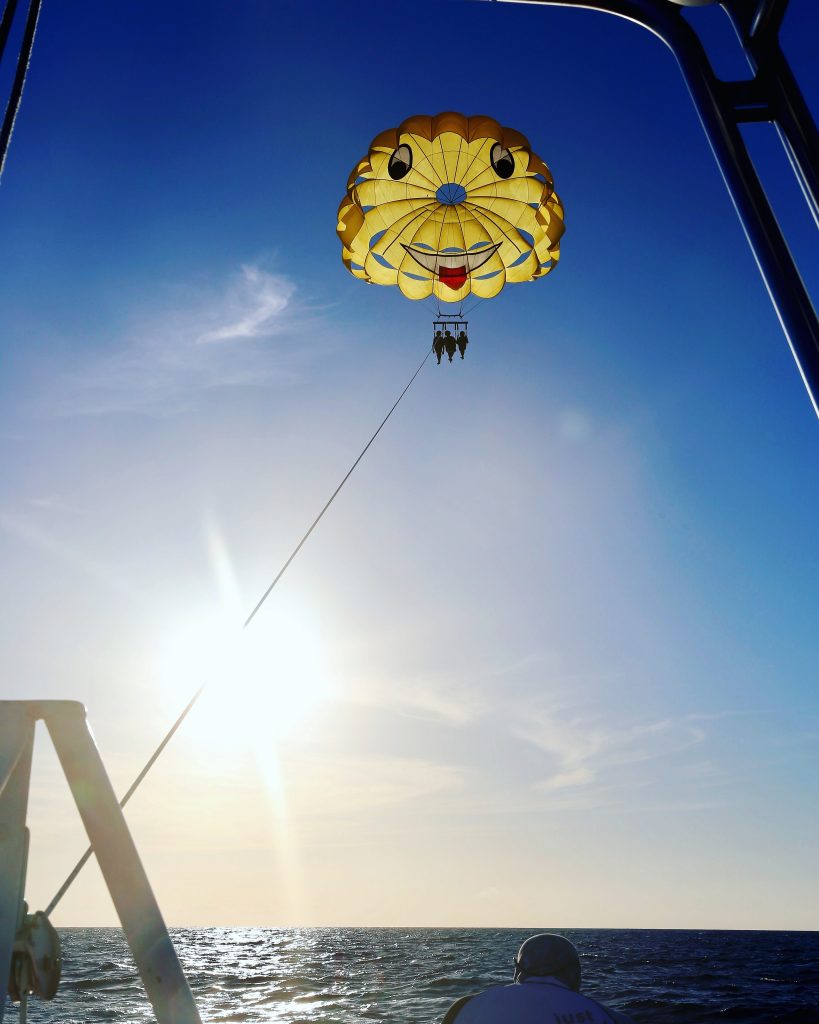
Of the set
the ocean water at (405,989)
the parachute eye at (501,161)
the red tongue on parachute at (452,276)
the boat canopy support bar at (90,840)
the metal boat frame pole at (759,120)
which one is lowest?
the ocean water at (405,989)

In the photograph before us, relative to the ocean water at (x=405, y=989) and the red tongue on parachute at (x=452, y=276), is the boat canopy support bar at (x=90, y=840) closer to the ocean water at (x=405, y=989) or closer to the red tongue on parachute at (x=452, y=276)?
the red tongue on parachute at (x=452, y=276)

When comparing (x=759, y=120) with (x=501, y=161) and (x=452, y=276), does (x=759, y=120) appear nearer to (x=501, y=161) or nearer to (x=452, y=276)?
(x=501, y=161)

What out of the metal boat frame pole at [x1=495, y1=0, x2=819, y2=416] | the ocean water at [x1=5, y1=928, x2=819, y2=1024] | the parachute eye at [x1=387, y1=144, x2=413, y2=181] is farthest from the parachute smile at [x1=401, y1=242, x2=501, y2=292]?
the ocean water at [x1=5, y1=928, x2=819, y2=1024]

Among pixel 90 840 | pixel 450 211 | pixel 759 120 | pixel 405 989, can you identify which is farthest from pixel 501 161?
pixel 405 989

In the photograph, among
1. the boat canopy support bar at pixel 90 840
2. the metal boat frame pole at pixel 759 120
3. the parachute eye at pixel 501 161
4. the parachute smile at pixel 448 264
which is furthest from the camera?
the parachute smile at pixel 448 264

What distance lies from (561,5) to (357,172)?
35.3 feet

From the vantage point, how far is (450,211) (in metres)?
12.8

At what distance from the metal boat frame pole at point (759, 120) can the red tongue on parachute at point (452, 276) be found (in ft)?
37.2

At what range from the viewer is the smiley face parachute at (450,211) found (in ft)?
37.8

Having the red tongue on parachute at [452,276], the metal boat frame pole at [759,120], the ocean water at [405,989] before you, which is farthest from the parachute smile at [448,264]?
the ocean water at [405,989]

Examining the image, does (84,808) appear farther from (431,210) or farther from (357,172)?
(431,210)

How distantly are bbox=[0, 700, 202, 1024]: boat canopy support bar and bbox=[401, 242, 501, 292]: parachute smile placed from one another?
11.5m

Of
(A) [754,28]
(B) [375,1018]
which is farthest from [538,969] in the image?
(B) [375,1018]

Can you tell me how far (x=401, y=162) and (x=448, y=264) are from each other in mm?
1971
